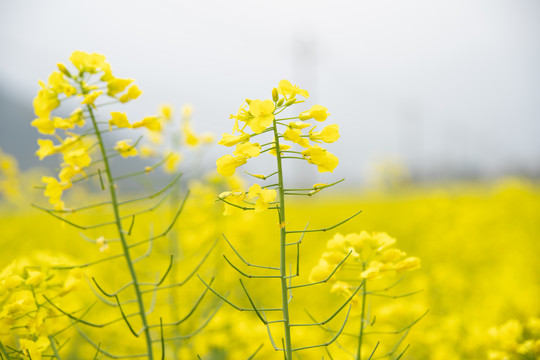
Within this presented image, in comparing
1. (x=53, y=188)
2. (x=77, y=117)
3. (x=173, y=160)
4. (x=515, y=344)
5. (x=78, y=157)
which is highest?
(x=77, y=117)

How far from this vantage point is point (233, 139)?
1.19m

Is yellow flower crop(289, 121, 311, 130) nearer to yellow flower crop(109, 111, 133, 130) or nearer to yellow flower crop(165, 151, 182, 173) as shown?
yellow flower crop(109, 111, 133, 130)

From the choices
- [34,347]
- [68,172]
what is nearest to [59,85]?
[68,172]

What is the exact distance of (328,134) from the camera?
121 cm

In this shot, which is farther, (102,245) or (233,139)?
(102,245)

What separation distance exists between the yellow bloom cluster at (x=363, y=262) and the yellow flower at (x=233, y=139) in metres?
0.41

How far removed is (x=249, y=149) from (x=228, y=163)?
0.29 ft

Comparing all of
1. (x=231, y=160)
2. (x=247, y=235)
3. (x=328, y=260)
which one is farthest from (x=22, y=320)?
(x=247, y=235)

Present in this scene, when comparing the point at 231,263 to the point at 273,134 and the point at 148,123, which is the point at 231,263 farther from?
the point at 148,123

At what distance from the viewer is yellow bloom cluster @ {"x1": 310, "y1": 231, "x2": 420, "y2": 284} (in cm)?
130

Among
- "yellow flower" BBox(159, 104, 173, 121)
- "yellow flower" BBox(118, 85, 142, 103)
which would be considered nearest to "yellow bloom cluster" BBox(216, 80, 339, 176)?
"yellow flower" BBox(118, 85, 142, 103)

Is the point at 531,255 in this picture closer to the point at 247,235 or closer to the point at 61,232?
the point at 247,235

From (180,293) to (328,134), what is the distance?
2540 mm

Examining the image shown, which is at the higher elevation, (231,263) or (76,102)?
(76,102)
